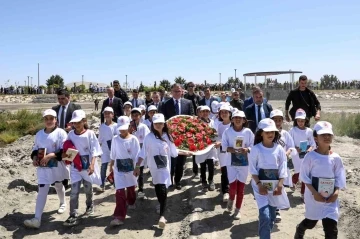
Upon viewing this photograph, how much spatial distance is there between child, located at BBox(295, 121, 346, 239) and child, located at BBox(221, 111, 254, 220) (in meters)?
1.69

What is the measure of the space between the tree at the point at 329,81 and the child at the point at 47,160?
226 feet

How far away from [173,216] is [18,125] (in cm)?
1490

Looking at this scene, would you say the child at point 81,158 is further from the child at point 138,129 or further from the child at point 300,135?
the child at point 300,135

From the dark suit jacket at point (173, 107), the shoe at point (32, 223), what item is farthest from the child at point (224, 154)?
→ the shoe at point (32, 223)

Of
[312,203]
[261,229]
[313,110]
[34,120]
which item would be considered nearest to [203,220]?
[261,229]

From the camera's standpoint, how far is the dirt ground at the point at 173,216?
6000 millimetres

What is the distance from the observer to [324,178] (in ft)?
15.1

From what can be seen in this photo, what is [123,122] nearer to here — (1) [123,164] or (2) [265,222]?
(1) [123,164]

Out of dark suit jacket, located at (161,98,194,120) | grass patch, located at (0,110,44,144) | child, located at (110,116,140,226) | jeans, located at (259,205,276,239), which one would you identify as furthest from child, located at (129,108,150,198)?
grass patch, located at (0,110,44,144)

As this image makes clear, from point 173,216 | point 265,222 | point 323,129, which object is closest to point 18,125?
point 173,216

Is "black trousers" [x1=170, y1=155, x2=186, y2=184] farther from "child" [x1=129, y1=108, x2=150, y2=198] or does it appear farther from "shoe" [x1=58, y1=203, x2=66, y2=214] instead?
"shoe" [x1=58, y1=203, x2=66, y2=214]

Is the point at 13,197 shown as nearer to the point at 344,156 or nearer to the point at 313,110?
the point at 313,110

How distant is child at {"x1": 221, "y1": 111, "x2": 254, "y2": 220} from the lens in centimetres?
634

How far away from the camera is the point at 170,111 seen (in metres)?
8.77
